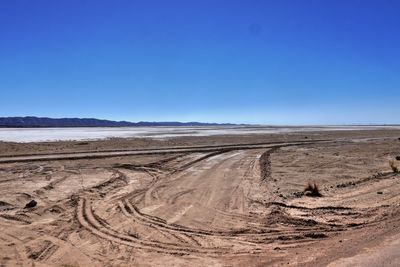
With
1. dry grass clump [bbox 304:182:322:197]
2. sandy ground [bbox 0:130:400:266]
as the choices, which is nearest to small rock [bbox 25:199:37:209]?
sandy ground [bbox 0:130:400:266]

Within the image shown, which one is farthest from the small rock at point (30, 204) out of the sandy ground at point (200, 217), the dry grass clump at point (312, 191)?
the dry grass clump at point (312, 191)

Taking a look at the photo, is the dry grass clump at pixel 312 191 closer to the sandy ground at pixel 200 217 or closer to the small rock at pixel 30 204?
the sandy ground at pixel 200 217

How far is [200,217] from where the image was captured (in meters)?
11.5

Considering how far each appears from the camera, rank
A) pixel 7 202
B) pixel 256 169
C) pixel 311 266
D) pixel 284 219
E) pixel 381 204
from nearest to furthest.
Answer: pixel 311 266 → pixel 284 219 → pixel 381 204 → pixel 7 202 → pixel 256 169

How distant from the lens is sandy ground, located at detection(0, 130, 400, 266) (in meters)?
8.47

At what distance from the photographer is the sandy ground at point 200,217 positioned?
8.47m

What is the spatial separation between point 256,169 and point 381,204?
360 inches

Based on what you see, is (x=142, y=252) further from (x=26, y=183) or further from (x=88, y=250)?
(x=26, y=183)

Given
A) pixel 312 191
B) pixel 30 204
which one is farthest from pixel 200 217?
pixel 30 204

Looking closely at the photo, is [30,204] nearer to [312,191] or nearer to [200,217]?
[200,217]

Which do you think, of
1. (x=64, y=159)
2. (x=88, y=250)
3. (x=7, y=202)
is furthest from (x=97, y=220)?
(x=64, y=159)

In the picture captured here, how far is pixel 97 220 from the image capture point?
11.3 metres

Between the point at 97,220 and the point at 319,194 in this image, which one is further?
the point at 319,194

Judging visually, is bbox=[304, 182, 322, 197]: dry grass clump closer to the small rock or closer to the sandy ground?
the sandy ground
